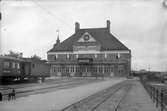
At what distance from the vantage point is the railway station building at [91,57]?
236 feet

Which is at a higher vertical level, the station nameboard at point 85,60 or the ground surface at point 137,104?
the station nameboard at point 85,60

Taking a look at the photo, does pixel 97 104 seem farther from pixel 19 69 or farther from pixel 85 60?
pixel 85 60

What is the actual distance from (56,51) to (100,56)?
1327 centimetres

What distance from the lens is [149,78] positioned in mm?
48562

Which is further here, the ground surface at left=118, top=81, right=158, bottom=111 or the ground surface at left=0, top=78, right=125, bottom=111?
the ground surface at left=118, top=81, right=158, bottom=111

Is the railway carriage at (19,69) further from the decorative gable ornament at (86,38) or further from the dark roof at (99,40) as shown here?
the dark roof at (99,40)

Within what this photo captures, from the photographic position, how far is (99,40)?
7838 cm

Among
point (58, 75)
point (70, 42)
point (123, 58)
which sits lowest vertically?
point (58, 75)

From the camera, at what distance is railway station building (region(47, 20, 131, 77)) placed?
236 ft

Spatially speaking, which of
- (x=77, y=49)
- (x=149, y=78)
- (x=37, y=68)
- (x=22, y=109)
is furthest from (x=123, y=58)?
(x=22, y=109)

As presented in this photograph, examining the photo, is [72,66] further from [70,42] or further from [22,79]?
[22,79]

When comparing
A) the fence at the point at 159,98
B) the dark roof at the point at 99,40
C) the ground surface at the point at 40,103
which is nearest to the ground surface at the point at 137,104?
the fence at the point at 159,98

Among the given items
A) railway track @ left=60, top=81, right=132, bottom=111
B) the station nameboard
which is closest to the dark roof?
the station nameboard

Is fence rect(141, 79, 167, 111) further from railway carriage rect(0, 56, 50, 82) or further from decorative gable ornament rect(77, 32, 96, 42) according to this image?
decorative gable ornament rect(77, 32, 96, 42)
